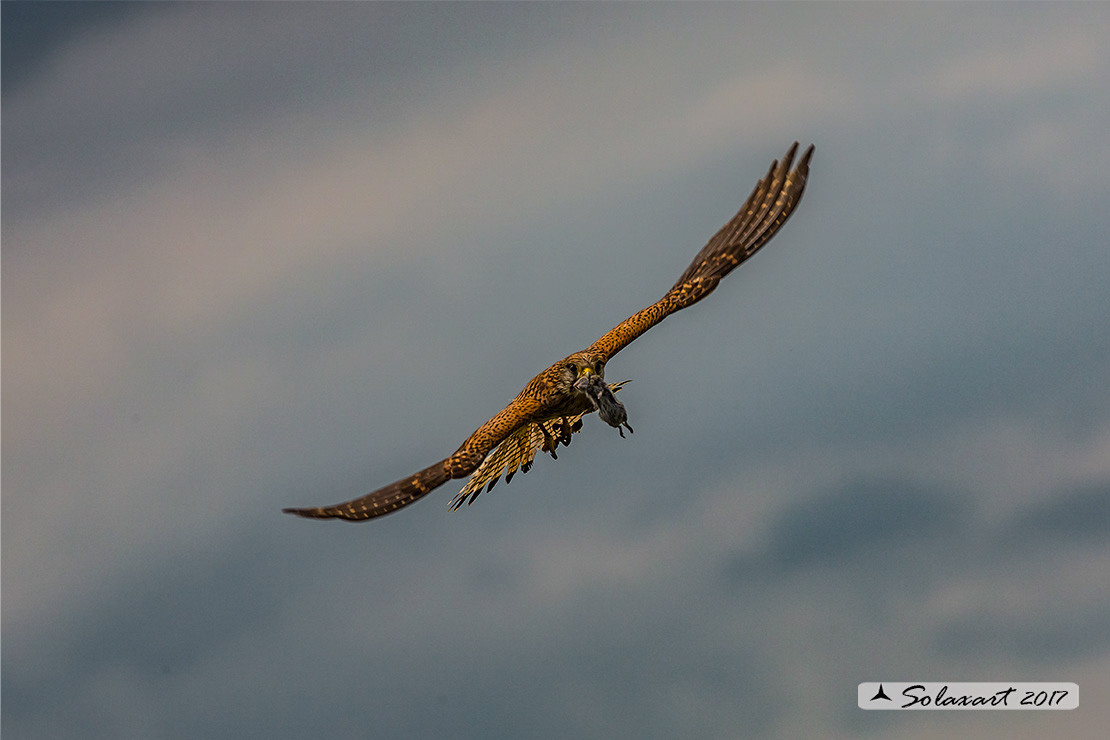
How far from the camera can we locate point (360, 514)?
39.1 m

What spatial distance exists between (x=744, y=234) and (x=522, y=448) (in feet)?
31.2

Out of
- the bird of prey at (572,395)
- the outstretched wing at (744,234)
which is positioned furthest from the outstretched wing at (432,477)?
the outstretched wing at (744,234)

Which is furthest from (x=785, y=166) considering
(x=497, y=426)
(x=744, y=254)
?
(x=497, y=426)

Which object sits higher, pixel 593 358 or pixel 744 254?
pixel 744 254

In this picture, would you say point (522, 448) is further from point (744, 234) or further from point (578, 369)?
point (744, 234)

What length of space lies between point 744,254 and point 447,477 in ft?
42.8

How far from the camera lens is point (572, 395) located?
41562 millimetres

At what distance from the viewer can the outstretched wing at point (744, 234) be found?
46.7 meters

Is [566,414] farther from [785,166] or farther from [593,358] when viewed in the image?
[785,166]

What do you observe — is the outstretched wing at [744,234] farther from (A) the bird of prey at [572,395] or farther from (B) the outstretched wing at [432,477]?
(B) the outstretched wing at [432,477]

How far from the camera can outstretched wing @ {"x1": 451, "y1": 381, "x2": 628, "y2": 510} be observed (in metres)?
44.2

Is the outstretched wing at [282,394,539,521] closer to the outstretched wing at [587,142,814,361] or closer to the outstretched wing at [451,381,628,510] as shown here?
the outstretched wing at [451,381,628,510]

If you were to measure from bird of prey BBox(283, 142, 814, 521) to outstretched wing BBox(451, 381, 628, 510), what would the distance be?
0.08 ft

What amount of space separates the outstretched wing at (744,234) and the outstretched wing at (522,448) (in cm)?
408
